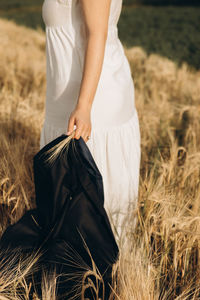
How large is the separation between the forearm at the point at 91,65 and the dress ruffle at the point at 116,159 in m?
0.21

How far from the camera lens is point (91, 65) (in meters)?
0.85

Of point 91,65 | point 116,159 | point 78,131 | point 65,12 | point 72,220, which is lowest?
point 72,220

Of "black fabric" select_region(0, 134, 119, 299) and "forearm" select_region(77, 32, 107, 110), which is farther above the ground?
"forearm" select_region(77, 32, 107, 110)

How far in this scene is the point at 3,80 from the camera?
2602 mm

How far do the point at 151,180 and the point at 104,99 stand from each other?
1.48ft

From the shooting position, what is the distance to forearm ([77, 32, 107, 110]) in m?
0.84

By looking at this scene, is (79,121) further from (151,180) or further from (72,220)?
(151,180)

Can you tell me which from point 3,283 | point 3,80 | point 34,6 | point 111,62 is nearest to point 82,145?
point 111,62

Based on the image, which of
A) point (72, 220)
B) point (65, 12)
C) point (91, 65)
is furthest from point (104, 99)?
point (72, 220)

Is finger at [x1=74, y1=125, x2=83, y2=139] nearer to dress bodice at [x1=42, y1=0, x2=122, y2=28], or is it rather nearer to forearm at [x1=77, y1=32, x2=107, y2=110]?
forearm at [x1=77, y1=32, x2=107, y2=110]

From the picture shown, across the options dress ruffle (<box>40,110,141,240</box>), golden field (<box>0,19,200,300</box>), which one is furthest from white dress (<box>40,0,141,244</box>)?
golden field (<box>0,19,200,300</box>)

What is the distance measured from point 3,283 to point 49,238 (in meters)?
0.19

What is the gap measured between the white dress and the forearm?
0.42 ft

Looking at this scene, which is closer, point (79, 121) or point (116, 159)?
point (79, 121)
